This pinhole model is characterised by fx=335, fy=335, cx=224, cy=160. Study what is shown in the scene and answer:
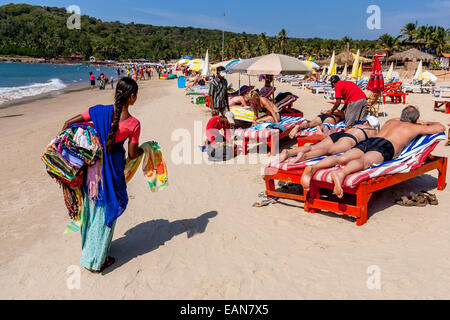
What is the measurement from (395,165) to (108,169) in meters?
3.34

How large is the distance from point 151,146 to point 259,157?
3.78 meters

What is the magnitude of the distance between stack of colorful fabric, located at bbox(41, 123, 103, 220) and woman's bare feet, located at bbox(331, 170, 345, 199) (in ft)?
7.92

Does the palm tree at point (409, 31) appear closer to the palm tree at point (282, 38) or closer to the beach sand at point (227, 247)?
the palm tree at point (282, 38)

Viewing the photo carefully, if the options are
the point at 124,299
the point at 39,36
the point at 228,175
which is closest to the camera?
the point at 124,299

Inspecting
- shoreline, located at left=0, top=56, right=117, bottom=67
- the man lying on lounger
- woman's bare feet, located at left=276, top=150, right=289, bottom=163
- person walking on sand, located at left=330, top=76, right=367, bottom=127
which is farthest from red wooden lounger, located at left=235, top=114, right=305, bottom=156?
shoreline, located at left=0, top=56, right=117, bottom=67

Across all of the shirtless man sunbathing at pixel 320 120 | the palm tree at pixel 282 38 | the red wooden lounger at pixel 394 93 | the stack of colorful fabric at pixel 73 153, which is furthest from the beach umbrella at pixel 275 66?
the palm tree at pixel 282 38

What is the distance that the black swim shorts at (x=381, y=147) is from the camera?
13.9 ft

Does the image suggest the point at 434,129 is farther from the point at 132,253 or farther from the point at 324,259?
the point at 132,253

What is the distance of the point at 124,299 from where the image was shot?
2760mm

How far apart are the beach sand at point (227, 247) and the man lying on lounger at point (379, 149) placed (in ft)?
1.90

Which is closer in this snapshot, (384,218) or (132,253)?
(132,253)

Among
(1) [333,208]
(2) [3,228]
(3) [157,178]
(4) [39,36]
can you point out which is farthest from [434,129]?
(4) [39,36]

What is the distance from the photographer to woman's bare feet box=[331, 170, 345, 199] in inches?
141

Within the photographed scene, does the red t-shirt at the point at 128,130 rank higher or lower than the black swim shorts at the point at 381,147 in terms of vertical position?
higher
